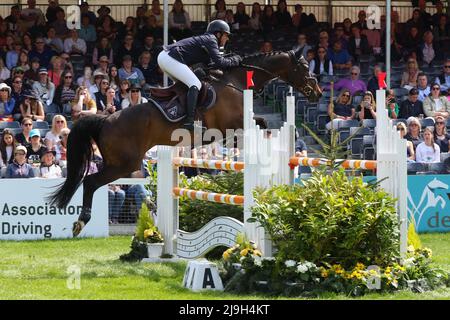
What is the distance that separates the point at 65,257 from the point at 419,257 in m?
4.23

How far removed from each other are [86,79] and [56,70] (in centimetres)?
58

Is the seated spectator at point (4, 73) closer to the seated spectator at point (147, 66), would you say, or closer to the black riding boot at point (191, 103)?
the seated spectator at point (147, 66)

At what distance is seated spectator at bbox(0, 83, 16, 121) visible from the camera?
1550 centimetres

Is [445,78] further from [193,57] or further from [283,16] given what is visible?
[193,57]

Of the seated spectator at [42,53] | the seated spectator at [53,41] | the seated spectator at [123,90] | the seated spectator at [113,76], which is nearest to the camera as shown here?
the seated spectator at [123,90]

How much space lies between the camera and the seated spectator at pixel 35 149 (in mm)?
13945

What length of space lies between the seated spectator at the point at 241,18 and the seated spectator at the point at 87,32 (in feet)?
10.0

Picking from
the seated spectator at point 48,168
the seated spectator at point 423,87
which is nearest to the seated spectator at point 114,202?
the seated spectator at point 48,168

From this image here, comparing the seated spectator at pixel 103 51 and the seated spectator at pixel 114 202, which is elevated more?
the seated spectator at pixel 103 51

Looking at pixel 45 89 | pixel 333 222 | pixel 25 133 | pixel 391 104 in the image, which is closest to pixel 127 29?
pixel 45 89

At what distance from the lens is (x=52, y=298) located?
7.65 metres

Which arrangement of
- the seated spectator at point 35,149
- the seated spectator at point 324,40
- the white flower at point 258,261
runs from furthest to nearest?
the seated spectator at point 324,40, the seated spectator at point 35,149, the white flower at point 258,261

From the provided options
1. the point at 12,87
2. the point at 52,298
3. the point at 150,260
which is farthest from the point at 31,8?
the point at 52,298

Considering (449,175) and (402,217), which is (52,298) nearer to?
(402,217)
